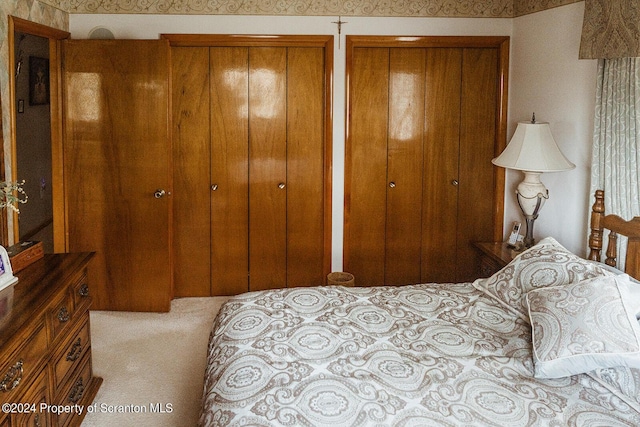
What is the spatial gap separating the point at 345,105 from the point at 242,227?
1.16 metres

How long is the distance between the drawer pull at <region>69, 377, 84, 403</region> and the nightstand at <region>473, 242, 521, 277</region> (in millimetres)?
2356

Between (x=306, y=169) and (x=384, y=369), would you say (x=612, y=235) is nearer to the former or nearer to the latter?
(x=384, y=369)

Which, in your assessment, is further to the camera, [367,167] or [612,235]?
[367,167]

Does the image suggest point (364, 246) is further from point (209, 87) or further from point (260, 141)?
point (209, 87)

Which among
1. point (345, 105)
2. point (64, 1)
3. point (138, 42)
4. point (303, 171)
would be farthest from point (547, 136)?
point (64, 1)

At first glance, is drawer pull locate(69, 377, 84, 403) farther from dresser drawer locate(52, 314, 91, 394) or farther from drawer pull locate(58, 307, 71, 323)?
drawer pull locate(58, 307, 71, 323)

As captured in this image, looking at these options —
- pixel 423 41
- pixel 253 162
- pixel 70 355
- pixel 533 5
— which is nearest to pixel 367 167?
pixel 253 162

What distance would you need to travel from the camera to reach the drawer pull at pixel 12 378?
186cm

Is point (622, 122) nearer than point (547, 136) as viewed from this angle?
Yes

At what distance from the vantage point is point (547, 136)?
336 centimetres

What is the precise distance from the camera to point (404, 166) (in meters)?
4.36

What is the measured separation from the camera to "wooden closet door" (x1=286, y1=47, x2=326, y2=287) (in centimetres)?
425

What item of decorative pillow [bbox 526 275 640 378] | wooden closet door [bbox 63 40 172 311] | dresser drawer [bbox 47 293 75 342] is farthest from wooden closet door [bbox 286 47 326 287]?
decorative pillow [bbox 526 275 640 378]

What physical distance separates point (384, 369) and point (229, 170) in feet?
8.44
